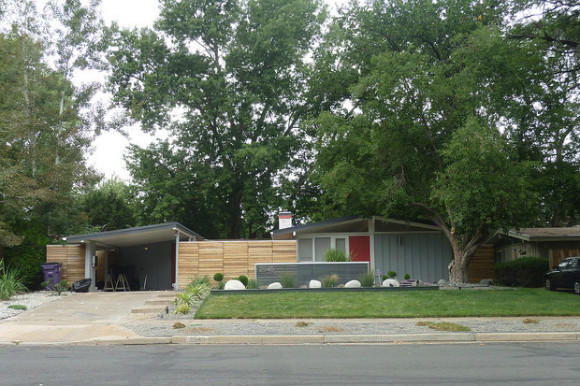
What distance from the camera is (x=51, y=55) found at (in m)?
30.0

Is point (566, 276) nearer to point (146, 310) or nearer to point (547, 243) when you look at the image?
point (547, 243)

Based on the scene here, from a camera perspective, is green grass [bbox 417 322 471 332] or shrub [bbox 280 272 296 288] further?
shrub [bbox 280 272 296 288]

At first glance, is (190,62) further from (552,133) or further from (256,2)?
(552,133)

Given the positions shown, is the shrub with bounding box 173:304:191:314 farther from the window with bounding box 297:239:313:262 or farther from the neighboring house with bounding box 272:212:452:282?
the window with bounding box 297:239:313:262

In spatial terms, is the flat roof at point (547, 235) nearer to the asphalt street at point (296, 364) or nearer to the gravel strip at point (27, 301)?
the asphalt street at point (296, 364)

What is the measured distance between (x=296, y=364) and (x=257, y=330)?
3.63m

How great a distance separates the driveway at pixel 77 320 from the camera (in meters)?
12.2

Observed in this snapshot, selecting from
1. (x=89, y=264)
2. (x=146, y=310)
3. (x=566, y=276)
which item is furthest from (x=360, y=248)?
(x=89, y=264)

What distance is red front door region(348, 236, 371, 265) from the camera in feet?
80.8

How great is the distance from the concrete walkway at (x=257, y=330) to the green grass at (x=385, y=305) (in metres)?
0.51

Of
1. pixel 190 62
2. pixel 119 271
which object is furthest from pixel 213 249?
pixel 190 62

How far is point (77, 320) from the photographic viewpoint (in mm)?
15133

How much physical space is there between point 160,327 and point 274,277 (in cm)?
712

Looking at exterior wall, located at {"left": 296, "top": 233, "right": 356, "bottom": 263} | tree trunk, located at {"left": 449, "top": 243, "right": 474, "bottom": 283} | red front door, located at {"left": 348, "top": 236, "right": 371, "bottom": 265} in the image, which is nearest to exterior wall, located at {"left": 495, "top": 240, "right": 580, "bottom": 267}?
tree trunk, located at {"left": 449, "top": 243, "right": 474, "bottom": 283}
